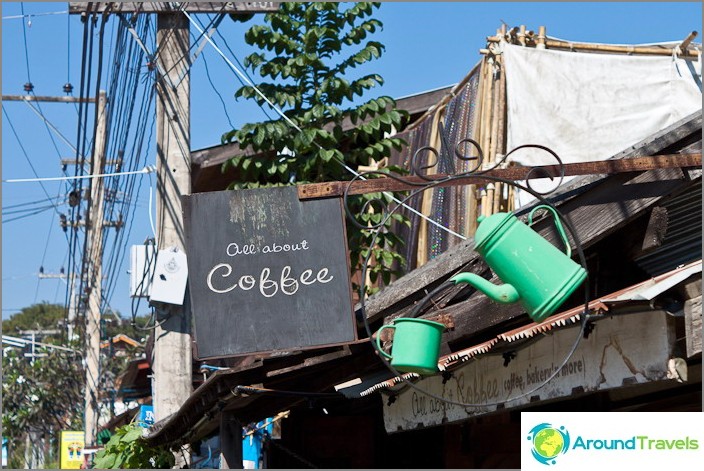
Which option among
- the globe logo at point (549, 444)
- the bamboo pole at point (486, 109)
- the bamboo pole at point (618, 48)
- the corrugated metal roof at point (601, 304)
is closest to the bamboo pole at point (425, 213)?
the bamboo pole at point (486, 109)

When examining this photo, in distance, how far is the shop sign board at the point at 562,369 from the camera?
4.38 meters

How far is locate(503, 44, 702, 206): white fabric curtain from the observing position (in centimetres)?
1128

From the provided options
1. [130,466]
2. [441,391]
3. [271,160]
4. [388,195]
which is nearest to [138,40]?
[271,160]

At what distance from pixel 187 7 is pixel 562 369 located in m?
5.67

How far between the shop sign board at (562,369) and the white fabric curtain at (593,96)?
213 inches

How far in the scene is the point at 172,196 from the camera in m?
9.21

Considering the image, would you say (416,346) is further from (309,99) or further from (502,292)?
(309,99)

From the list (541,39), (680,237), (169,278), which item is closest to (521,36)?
(541,39)

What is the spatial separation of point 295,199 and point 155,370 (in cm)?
462

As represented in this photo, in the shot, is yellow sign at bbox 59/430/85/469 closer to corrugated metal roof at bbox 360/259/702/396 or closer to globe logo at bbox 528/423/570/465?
corrugated metal roof at bbox 360/259/702/396

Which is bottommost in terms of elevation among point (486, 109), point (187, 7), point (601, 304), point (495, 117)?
point (601, 304)

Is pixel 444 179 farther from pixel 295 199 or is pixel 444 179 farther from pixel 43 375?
pixel 43 375

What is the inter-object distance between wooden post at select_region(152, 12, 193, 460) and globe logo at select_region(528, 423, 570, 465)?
5.99 metres

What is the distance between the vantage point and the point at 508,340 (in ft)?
15.9
